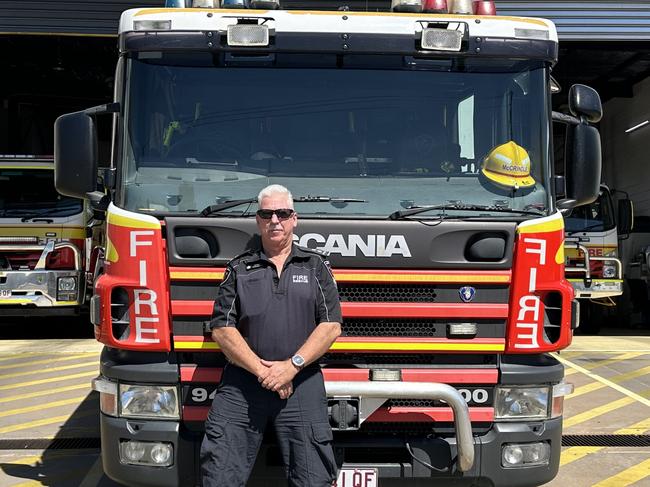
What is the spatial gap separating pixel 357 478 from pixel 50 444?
336 cm

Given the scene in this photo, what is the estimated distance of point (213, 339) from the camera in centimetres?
366

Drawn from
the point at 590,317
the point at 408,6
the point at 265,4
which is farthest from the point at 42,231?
the point at 590,317

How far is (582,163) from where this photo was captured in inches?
168

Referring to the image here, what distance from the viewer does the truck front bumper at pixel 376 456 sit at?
3736 mm

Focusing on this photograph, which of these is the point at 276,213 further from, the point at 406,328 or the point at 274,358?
the point at 406,328

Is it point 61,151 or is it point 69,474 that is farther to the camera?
point 69,474

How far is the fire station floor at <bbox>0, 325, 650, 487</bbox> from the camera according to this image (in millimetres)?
5461

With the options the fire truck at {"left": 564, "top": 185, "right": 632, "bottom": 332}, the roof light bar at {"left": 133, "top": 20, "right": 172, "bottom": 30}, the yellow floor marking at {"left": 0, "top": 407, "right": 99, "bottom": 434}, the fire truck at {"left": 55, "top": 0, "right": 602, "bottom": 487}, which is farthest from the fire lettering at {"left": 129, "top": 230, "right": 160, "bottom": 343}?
the fire truck at {"left": 564, "top": 185, "right": 632, "bottom": 332}

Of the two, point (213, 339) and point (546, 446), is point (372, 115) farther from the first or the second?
point (546, 446)

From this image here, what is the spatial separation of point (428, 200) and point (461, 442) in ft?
3.96

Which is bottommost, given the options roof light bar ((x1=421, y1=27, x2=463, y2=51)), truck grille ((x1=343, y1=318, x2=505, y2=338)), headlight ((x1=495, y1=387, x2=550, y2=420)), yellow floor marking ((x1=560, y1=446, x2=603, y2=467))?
yellow floor marking ((x1=560, y1=446, x2=603, y2=467))

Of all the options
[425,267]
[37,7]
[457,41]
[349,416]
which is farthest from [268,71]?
[37,7]

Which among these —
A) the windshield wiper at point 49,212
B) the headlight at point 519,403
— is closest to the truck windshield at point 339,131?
the headlight at point 519,403

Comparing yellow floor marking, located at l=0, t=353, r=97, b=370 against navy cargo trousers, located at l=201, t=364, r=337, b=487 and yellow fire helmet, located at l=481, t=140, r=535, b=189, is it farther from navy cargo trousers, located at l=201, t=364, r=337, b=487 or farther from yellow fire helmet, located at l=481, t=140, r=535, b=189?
yellow fire helmet, located at l=481, t=140, r=535, b=189
